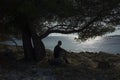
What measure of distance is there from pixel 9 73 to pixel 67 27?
479 centimetres

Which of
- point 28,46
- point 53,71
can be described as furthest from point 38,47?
point 53,71

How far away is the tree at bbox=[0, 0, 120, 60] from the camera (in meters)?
16.3

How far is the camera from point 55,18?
57.6 ft

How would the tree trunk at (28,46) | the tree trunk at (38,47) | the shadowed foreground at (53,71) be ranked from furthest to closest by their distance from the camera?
1. the tree trunk at (28,46)
2. the tree trunk at (38,47)
3. the shadowed foreground at (53,71)

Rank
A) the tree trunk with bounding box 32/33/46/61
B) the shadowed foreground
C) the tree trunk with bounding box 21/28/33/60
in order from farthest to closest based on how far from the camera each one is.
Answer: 1. the tree trunk with bounding box 21/28/33/60
2. the tree trunk with bounding box 32/33/46/61
3. the shadowed foreground

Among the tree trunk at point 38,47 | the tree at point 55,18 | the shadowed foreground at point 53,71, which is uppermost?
the tree at point 55,18

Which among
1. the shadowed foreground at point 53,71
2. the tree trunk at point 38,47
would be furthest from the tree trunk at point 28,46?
the shadowed foreground at point 53,71

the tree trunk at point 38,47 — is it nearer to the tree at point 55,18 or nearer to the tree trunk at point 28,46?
the tree at point 55,18

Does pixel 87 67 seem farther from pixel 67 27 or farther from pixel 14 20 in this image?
pixel 14 20

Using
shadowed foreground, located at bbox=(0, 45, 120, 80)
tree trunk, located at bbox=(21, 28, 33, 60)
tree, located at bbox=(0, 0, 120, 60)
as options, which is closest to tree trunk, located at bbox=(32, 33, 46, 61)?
tree, located at bbox=(0, 0, 120, 60)

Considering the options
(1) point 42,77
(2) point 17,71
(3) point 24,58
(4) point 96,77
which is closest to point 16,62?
(3) point 24,58

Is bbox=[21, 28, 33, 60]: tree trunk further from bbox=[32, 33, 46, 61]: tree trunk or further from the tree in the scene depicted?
bbox=[32, 33, 46, 61]: tree trunk

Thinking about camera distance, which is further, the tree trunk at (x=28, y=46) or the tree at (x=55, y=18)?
the tree trunk at (x=28, y=46)

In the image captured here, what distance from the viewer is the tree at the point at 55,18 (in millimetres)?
16297
